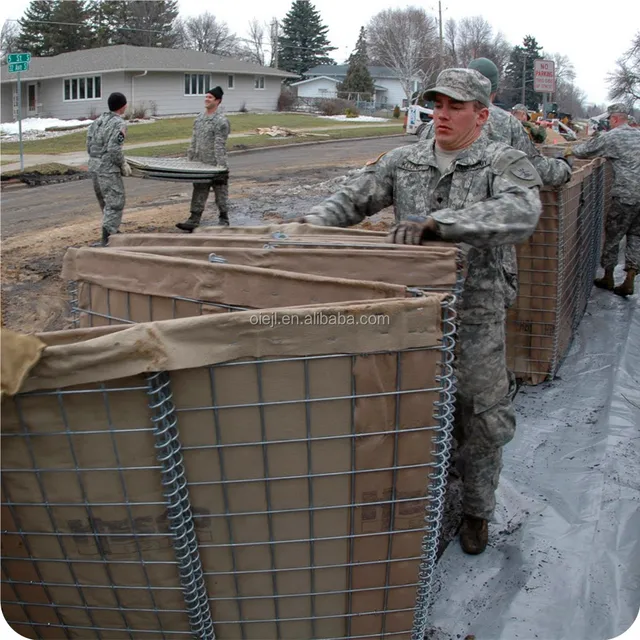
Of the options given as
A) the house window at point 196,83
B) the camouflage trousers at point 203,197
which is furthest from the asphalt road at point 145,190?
the house window at point 196,83

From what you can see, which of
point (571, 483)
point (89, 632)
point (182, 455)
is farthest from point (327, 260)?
point (571, 483)

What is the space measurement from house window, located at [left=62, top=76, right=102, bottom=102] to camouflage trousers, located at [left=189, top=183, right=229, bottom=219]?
98.5 feet

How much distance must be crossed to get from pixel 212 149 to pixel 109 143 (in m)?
1.61

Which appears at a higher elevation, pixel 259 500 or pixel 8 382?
pixel 8 382

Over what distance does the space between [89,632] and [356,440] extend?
93 centimetres

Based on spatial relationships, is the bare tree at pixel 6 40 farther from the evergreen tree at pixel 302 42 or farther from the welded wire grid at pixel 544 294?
the evergreen tree at pixel 302 42

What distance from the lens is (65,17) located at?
39250 millimetres

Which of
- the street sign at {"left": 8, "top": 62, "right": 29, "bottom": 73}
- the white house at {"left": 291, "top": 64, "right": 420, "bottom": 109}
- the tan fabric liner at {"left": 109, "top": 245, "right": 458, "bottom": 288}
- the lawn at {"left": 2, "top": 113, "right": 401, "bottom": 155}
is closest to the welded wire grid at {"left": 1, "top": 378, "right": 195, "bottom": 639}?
the tan fabric liner at {"left": 109, "top": 245, "right": 458, "bottom": 288}

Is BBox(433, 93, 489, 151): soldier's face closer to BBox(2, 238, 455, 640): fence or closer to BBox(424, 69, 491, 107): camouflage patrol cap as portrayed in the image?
BBox(424, 69, 491, 107): camouflage patrol cap

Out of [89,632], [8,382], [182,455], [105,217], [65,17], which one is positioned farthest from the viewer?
[65,17]

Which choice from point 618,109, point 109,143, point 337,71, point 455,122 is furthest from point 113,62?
point 455,122

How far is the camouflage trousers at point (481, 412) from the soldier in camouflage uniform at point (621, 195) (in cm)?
452

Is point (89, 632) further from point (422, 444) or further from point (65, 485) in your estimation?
point (422, 444)

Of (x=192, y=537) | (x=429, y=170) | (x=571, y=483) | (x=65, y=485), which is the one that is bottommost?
(x=571, y=483)
